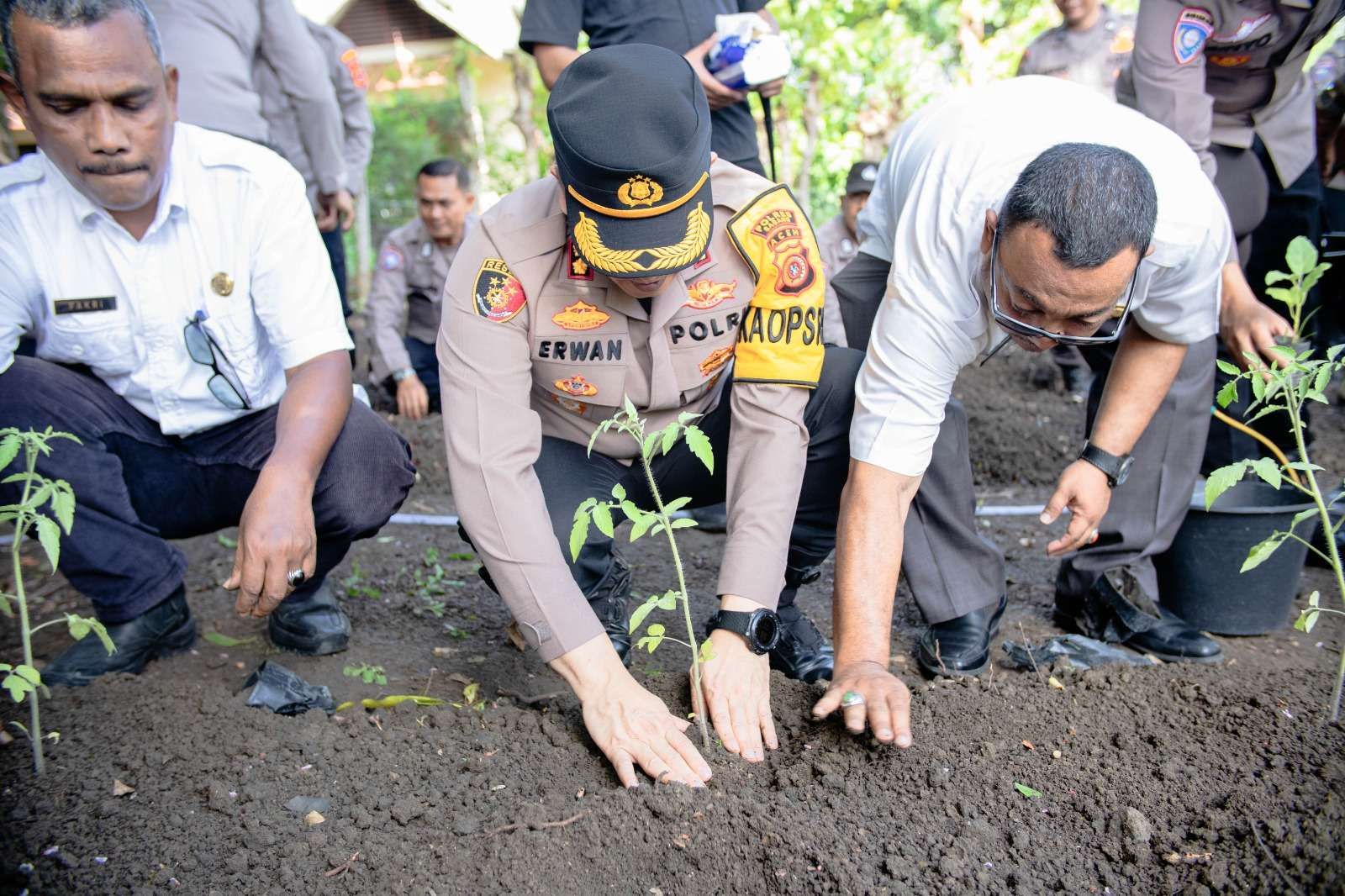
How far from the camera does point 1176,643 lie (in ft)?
8.44

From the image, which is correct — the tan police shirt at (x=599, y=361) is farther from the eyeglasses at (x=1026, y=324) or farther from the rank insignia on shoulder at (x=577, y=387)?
the eyeglasses at (x=1026, y=324)

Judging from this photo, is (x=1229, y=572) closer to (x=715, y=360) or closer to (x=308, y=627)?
(x=715, y=360)

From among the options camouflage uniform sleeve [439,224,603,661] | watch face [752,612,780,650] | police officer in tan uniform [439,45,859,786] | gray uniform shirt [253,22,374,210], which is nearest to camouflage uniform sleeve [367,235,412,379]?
gray uniform shirt [253,22,374,210]

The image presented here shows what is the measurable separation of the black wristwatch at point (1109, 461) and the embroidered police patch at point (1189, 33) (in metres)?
1.25

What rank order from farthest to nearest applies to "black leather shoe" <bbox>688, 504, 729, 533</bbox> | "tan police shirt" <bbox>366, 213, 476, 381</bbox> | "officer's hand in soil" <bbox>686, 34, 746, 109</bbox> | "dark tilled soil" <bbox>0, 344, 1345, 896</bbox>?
"tan police shirt" <bbox>366, 213, 476, 381</bbox> < "black leather shoe" <bbox>688, 504, 729, 533</bbox> < "officer's hand in soil" <bbox>686, 34, 746, 109</bbox> < "dark tilled soil" <bbox>0, 344, 1345, 896</bbox>

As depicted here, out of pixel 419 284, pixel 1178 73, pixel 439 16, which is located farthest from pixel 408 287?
pixel 439 16

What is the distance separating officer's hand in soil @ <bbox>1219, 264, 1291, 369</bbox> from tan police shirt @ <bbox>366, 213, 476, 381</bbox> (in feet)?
13.7

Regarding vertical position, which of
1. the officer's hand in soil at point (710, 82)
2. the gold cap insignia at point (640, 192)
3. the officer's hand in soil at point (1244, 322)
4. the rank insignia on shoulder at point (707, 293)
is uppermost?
the officer's hand in soil at point (710, 82)

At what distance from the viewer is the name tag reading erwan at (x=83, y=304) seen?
7.94ft

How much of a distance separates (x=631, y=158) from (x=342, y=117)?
14.6ft

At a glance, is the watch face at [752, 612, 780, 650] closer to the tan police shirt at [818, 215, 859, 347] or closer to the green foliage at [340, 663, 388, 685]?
the green foliage at [340, 663, 388, 685]

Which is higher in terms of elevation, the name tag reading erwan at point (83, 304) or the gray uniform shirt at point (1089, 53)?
the gray uniform shirt at point (1089, 53)

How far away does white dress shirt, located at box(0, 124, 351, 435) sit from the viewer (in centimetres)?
239

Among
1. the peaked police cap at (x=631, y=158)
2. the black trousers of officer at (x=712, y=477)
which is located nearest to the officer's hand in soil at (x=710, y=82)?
the black trousers of officer at (x=712, y=477)
